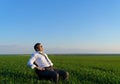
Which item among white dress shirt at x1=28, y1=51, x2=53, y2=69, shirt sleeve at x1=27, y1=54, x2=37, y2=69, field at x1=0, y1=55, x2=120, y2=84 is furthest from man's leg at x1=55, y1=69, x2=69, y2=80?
shirt sleeve at x1=27, y1=54, x2=37, y2=69

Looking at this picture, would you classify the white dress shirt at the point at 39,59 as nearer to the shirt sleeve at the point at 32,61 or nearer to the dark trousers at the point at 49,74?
the shirt sleeve at the point at 32,61

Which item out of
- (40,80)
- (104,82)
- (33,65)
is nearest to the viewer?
(33,65)

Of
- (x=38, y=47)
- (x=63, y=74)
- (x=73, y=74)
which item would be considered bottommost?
(x=73, y=74)

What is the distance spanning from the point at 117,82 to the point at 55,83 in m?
3.04

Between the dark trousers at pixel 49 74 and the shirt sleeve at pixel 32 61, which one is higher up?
the shirt sleeve at pixel 32 61

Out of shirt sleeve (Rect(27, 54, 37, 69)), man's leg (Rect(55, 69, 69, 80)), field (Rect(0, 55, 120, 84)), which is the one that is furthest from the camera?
field (Rect(0, 55, 120, 84))

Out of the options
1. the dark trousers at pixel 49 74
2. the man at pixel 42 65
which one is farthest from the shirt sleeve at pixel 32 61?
the dark trousers at pixel 49 74

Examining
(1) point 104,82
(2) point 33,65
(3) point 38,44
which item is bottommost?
(1) point 104,82

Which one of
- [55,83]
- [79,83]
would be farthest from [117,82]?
[55,83]

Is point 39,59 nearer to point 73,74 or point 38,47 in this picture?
point 38,47

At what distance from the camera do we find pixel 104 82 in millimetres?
13906

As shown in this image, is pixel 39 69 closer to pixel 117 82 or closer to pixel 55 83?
pixel 55 83

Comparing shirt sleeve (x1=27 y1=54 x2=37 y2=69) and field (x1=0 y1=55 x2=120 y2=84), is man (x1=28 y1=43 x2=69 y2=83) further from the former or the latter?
field (x1=0 y1=55 x2=120 y2=84)

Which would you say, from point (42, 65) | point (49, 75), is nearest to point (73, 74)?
point (42, 65)
